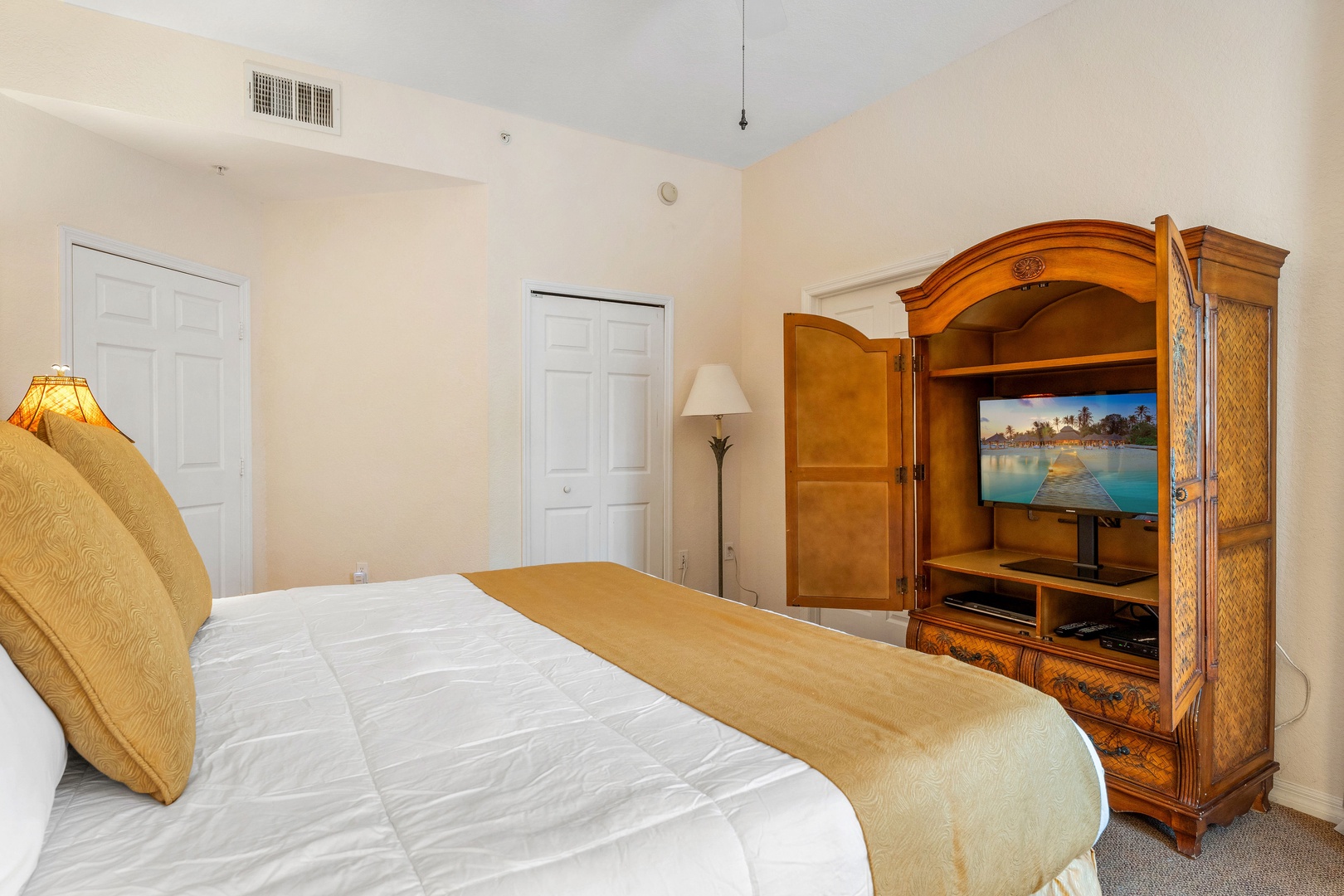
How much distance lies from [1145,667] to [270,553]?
416cm

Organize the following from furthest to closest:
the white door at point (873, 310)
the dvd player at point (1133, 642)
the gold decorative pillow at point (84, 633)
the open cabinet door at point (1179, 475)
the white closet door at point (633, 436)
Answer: the white closet door at point (633, 436) → the white door at point (873, 310) → the dvd player at point (1133, 642) → the open cabinet door at point (1179, 475) → the gold decorative pillow at point (84, 633)

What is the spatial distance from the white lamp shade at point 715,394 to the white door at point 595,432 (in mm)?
346

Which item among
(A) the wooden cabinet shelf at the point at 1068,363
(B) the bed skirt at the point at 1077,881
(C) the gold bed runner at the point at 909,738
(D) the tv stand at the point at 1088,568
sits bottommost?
(B) the bed skirt at the point at 1077,881

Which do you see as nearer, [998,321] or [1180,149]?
[1180,149]

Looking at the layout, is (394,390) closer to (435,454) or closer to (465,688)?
(435,454)

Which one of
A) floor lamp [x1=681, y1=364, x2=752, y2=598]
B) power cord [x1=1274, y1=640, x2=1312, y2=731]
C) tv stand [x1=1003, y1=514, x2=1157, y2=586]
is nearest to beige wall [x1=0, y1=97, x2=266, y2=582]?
floor lamp [x1=681, y1=364, x2=752, y2=598]

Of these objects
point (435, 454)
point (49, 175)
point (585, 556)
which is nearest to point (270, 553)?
point (435, 454)

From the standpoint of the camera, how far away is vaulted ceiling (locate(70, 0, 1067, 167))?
9.57 feet

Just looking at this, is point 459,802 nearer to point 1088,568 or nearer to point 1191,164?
point 1088,568

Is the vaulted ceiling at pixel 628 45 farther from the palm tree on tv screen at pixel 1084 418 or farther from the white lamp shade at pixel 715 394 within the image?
the palm tree on tv screen at pixel 1084 418

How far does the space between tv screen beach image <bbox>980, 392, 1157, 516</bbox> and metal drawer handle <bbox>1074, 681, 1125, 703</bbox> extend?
572 millimetres

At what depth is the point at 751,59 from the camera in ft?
10.8

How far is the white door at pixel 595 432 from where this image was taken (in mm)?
4078

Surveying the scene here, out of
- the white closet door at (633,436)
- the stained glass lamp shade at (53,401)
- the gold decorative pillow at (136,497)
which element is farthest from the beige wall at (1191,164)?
the stained glass lamp shade at (53,401)
